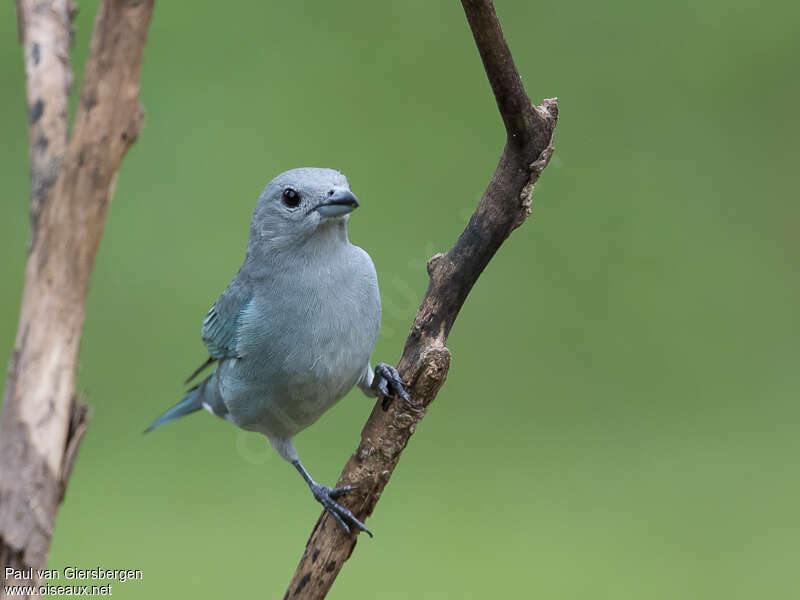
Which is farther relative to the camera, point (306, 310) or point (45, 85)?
point (306, 310)

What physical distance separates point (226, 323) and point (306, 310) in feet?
1.01

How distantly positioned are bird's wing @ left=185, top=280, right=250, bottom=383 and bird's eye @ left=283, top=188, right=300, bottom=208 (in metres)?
0.29

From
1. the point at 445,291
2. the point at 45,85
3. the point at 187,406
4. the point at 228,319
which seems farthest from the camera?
the point at 187,406

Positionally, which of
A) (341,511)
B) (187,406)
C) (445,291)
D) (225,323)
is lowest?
(187,406)

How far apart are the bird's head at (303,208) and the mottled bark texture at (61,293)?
25.3 inches

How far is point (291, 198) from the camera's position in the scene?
2252mm

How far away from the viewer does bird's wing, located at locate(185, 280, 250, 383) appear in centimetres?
245

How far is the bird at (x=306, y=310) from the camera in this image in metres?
2.23

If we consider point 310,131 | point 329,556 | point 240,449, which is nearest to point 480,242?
point 329,556

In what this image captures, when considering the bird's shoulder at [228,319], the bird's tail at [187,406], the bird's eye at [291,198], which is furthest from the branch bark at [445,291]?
the bird's tail at [187,406]

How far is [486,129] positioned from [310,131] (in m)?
0.91

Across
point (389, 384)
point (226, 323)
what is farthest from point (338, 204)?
point (226, 323)

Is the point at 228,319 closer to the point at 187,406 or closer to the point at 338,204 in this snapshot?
the point at 338,204

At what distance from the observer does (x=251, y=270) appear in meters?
2.42
